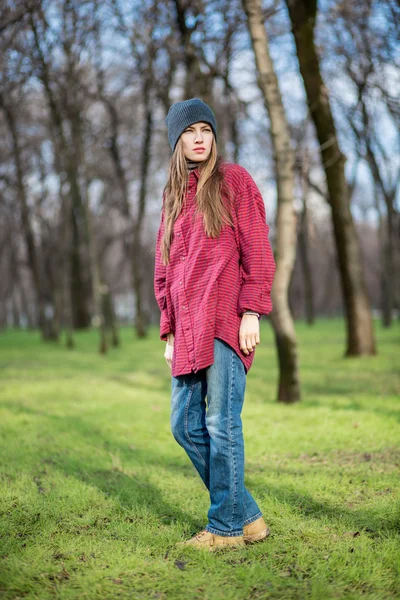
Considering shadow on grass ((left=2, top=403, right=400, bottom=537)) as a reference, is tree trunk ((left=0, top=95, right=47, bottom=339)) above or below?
above

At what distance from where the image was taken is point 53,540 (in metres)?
3.37

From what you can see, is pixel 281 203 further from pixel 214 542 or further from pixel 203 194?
pixel 214 542

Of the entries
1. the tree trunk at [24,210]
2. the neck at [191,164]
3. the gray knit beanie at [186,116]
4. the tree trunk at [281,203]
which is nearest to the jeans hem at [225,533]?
the neck at [191,164]

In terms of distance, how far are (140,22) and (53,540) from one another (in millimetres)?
13369

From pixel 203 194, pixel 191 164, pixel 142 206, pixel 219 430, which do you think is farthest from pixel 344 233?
pixel 142 206

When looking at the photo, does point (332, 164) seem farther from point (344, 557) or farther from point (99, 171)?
point (99, 171)

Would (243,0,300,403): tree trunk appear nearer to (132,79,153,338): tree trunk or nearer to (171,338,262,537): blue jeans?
(171,338,262,537): blue jeans

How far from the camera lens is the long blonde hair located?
10.4 feet

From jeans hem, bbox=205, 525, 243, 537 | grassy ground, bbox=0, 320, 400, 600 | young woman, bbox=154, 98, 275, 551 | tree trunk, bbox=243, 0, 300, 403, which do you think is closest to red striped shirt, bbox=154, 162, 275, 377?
young woman, bbox=154, 98, 275, 551

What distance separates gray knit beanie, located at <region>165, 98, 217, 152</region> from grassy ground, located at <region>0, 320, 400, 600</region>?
7.45 ft

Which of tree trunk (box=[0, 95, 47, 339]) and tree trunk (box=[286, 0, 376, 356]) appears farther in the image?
tree trunk (box=[0, 95, 47, 339])

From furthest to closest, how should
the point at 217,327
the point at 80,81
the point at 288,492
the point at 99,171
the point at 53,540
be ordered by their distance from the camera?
the point at 99,171, the point at 80,81, the point at 288,492, the point at 53,540, the point at 217,327

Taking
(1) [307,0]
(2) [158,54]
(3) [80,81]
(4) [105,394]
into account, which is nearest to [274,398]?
(4) [105,394]

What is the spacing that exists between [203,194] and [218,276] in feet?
1.51
